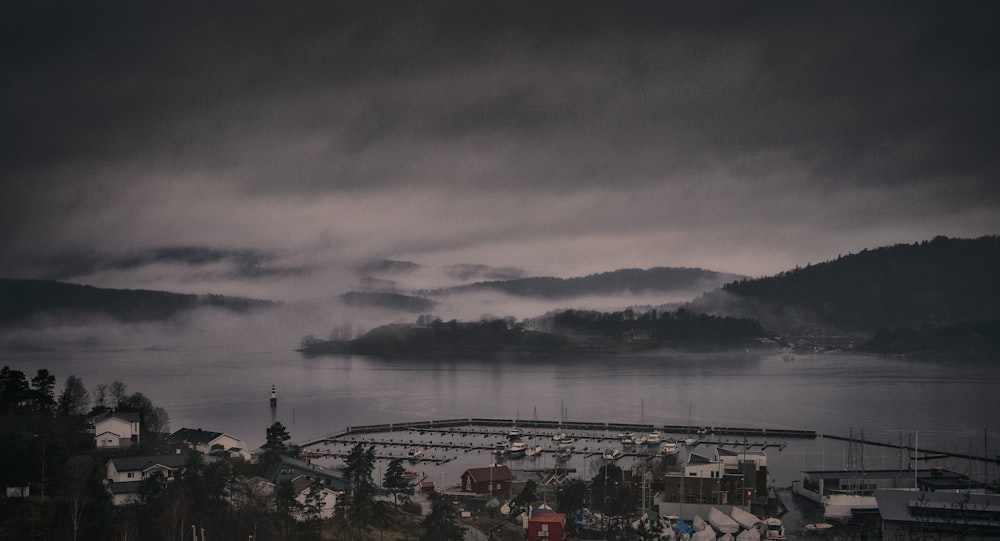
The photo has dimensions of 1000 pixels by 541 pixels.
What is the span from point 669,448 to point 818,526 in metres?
7.68

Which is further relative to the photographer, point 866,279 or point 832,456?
point 866,279

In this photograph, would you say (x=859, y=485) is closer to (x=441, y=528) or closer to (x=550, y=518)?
(x=550, y=518)

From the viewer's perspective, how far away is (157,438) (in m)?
12.8

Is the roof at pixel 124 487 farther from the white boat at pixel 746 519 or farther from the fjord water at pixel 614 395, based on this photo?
the fjord water at pixel 614 395

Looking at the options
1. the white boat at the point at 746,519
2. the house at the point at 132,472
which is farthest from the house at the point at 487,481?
the house at the point at 132,472

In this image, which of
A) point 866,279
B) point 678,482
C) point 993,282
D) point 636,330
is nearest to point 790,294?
point 866,279

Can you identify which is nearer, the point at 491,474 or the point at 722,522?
the point at 722,522

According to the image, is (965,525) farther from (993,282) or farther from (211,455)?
(993,282)

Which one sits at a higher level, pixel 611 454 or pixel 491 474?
pixel 491 474

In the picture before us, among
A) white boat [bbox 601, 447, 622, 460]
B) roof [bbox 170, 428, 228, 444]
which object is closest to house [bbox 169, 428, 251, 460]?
roof [bbox 170, 428, 228, 444]

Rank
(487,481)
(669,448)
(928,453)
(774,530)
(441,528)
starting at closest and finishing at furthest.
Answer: (441,528), (774,530), (487,481), (928,453), (669,448)

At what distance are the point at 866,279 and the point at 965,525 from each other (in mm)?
95805

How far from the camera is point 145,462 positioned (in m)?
9.44

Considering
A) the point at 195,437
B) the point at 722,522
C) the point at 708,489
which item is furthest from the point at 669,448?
the point at 195,437
